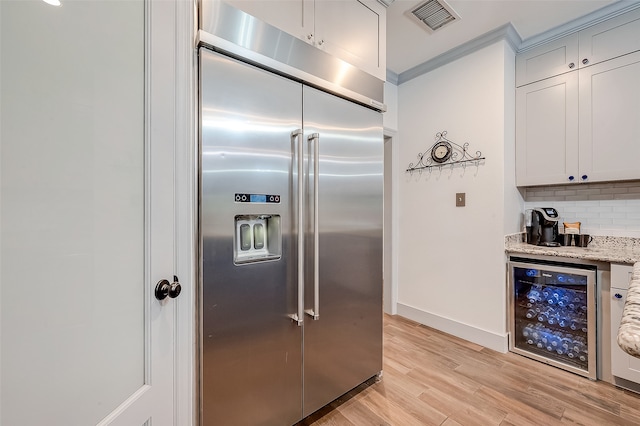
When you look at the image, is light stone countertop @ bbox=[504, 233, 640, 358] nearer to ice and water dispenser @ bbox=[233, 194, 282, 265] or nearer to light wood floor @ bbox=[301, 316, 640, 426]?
light wood floor @ bbox=[301, 316, 640, 426]

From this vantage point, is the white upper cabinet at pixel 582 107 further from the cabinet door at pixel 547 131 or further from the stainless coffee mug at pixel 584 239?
the stainless coffee mug at pixel 584 239

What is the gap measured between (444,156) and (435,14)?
1.21 meters

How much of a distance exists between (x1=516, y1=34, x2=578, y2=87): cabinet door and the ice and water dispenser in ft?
8.79

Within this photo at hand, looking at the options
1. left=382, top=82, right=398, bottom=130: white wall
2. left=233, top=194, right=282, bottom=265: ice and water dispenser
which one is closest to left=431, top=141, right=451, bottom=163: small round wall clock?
left=382, top=82, right=398, bottom=130: white wall

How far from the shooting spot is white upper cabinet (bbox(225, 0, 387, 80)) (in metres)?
1.33

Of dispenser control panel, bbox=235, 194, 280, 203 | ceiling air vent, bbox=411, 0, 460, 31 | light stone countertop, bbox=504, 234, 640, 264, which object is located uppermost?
ceiling air vent, bbox=411, 0, 460, 31

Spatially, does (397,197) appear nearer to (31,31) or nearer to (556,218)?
(556,218)

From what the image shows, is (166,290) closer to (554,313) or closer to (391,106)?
(554,313)

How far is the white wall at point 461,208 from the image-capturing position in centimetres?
236

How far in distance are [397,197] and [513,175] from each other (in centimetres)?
113

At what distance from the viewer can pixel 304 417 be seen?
1463mm

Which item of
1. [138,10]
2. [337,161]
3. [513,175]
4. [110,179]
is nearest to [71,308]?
[110,179]

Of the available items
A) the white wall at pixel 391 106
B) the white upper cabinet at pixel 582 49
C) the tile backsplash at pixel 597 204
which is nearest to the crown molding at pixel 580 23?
the white upper cabinet at pixel 582 49

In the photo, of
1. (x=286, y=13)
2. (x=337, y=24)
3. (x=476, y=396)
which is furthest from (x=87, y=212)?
(x=476, y=396)
